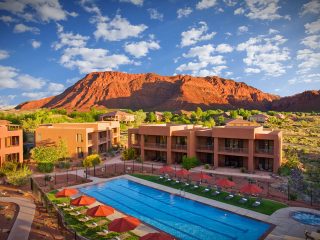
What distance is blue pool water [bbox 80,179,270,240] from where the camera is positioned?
57.2ft

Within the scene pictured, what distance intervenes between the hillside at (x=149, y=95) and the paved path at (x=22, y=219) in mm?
129351

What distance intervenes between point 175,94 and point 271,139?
5539 inches

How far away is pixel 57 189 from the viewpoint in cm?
2602

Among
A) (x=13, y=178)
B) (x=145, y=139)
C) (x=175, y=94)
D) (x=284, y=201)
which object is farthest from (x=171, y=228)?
(x=175, y=94)

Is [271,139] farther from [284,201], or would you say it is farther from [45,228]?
[45,228]

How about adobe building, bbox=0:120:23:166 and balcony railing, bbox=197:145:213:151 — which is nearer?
adobe building, bbox=0:120:23:166

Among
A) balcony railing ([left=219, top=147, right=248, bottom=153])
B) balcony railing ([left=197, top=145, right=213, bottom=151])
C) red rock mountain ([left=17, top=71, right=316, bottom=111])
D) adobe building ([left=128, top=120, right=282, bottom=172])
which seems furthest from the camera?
red rock mountain ([left=17, top=71, right=316, bottom=111])

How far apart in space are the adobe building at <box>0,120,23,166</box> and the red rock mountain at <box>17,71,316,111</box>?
11904cm

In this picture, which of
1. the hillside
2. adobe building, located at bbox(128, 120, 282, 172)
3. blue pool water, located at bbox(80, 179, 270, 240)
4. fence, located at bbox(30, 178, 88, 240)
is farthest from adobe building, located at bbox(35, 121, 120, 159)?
the hillside

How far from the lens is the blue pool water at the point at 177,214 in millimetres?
17439

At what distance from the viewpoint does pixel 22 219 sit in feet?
58.7

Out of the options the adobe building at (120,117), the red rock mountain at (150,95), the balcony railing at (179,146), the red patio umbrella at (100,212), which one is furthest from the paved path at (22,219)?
the red rock mountain at (150,95)

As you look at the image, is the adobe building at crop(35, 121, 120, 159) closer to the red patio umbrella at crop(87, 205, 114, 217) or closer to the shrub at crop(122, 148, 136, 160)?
the shrub at crop(122, 148, 136, 160)

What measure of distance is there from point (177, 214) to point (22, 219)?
35.2 ft
